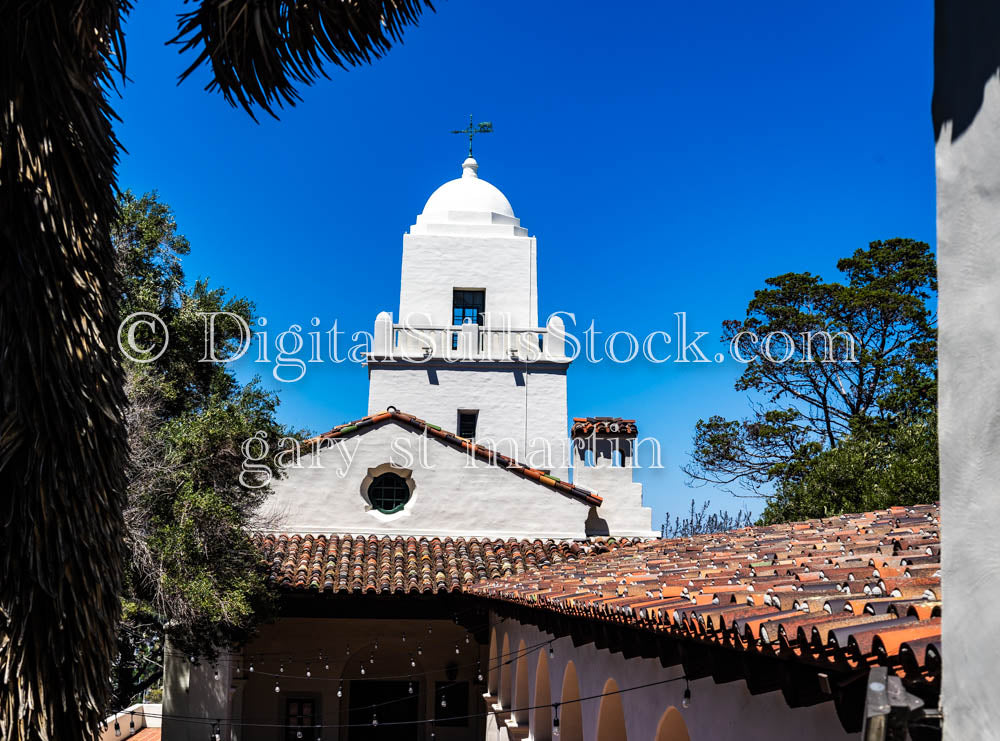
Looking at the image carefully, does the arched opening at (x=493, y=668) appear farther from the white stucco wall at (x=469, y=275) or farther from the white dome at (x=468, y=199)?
the white dome at (x=468, y=199)

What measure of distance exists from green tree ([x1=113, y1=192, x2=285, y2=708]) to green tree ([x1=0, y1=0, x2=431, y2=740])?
4.89 metres

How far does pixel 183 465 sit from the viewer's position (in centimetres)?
1160

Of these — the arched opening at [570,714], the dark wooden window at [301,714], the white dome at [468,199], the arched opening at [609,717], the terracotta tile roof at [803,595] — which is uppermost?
the white dome at [468,199]

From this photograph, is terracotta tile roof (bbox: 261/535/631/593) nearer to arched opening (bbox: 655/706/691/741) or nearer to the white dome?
arched opening (bbox: 655/706/691/741)

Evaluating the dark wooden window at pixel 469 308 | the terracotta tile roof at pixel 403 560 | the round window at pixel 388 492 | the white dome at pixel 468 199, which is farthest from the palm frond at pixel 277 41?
the white dome at pixel 468 199

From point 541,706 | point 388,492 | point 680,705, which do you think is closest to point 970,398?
point 680,705

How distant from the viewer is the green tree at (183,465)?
1120 cm

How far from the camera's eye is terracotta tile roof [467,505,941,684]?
300 cm

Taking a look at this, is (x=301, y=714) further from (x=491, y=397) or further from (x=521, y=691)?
(x=491, y=397)

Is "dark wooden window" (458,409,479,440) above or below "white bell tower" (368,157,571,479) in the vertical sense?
below

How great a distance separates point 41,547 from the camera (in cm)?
443

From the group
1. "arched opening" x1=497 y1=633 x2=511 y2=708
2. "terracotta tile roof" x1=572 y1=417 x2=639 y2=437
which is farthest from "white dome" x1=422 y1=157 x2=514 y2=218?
"arched opening" x1=497 y1=633 x2=511 y2=708

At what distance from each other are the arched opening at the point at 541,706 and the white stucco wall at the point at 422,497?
4.91 metres

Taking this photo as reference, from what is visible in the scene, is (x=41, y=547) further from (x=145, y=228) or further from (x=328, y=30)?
(x=145, y=228)
